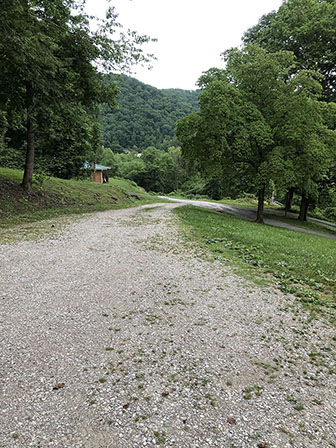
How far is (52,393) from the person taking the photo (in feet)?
7.97

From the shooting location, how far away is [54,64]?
9.84m

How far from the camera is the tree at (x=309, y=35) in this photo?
17938 mm

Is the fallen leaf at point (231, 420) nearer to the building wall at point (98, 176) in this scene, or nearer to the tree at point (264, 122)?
the tree at point (264, 122)

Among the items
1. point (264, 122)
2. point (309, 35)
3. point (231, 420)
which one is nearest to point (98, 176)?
point (264, 122)

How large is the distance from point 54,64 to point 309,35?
18336 millimetres

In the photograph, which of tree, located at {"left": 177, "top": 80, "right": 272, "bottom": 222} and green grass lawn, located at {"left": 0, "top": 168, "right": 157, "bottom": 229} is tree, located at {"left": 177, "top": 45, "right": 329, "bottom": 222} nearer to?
tree, located at {"left": 177, "top": 80, "right": 272, "bottom": 222}

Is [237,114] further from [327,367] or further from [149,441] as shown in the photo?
[149,441]

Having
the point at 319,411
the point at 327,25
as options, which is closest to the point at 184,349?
the point at 319,411

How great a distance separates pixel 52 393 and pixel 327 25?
→ 81.1ft

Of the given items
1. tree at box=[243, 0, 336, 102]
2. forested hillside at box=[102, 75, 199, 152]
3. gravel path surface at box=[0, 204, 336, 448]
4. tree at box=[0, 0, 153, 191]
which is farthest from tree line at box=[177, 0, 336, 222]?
forested hillside at box=[102, 75, 199, 152]

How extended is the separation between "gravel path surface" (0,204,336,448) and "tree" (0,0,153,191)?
7521 millimetres

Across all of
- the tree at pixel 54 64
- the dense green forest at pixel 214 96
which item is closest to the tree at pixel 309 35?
the dense green forest at pixel 214 96

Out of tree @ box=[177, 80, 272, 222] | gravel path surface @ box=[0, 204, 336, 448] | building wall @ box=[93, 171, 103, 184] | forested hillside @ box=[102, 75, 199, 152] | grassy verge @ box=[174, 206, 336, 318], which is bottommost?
gravel path surface @ box=[0, 204, 336, 448]

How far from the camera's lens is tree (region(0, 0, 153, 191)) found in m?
8.73
